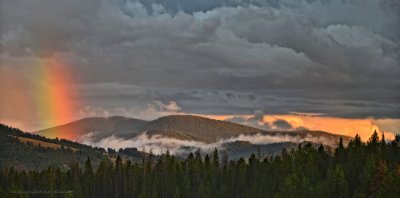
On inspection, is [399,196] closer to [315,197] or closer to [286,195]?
[315,197]

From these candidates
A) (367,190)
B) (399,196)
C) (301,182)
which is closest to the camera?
(399,196)

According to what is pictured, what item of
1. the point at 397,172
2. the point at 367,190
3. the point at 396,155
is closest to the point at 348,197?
the point at 367,190

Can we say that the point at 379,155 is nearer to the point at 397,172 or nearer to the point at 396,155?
the point at 396,155

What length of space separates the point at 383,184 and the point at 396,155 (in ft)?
138

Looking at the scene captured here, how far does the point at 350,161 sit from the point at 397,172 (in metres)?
38.4

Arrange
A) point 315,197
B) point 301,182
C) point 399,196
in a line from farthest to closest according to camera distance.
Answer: point 301,182 < point 315,197 < point 399,196

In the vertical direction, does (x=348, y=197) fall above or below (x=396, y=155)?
below

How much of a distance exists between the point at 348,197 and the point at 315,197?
10525 mm

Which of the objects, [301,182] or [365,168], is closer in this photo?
[365,168]

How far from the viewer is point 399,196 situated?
15238 centimetres

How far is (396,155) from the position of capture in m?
198

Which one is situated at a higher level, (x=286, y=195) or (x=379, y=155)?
(x=379, y=155)

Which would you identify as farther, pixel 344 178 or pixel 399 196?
pixel 344 178

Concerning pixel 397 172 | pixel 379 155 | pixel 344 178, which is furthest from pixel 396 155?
pixel 397 172
